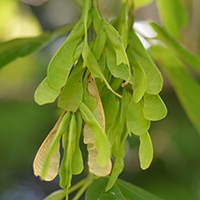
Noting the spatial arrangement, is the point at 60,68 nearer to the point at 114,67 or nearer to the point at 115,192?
the point at 114,67

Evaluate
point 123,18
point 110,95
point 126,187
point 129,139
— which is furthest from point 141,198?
point 129,139

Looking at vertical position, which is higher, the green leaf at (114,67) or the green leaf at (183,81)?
the green leaf at (114,67)

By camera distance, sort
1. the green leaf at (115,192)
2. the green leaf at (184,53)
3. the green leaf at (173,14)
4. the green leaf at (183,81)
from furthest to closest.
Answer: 1. the green leaf at (173,14)
2. the green leaf at (183,81)
3. the green leaf at (184,53)
4. the green leaf at (115,192)

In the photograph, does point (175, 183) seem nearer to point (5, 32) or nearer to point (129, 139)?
point (129, 139)

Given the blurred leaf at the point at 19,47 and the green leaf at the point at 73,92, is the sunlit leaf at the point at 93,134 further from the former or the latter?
the blurred leaf at the point at 19,47

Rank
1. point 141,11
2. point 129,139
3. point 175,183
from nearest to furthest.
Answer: point 129,139 < point 175,183 < point 141,11

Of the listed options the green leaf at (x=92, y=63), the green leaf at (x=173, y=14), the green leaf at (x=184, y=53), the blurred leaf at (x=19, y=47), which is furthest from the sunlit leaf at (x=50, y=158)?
the green leaf at (x=173, y=14)
